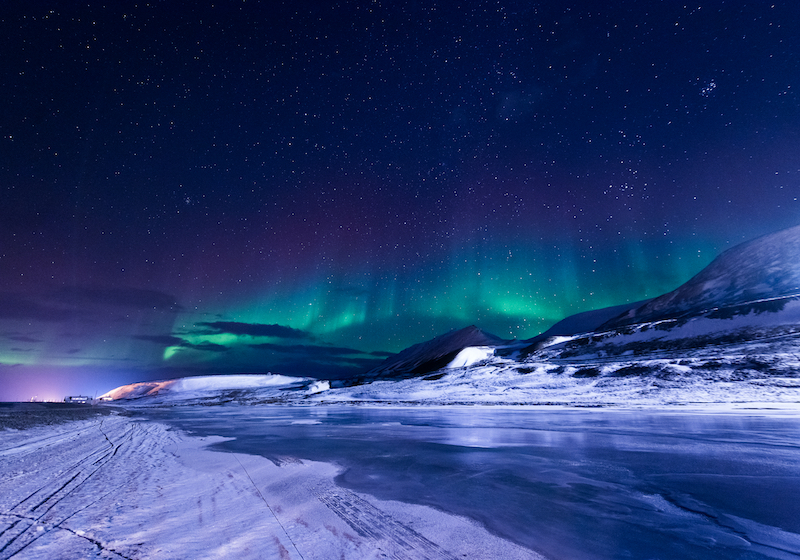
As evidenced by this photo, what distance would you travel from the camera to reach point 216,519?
5.46 metres

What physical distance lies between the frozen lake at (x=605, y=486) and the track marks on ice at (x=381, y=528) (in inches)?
12.3

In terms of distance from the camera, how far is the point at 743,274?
131m

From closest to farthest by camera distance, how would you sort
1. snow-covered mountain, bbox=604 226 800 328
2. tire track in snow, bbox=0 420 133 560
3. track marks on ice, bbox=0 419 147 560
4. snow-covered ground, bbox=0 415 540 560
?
snow-covered ground, bbox=0 415 540 560
tire track in snow, bbox=0 420 133 560
track marks on ice, bbox=0 419 147 560
snow-covered mountain, bbox=604 226 800 328

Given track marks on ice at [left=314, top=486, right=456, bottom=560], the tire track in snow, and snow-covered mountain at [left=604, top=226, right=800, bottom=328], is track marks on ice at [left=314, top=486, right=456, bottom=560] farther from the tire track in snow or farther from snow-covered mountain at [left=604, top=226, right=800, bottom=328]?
snow-covered mountain at [left=604, top=226, right=800, bottom=328]

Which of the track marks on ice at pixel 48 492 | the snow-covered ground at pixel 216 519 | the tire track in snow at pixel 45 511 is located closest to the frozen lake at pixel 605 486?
the snow-covered ground at pixel 216 519

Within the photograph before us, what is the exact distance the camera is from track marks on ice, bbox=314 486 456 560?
13.7 feet

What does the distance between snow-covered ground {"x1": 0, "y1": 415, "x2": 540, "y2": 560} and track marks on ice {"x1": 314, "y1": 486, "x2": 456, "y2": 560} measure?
0.5 inches

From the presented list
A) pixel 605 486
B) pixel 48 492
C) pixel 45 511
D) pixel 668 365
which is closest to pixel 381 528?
pixel 605 486

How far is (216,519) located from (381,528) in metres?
2.44

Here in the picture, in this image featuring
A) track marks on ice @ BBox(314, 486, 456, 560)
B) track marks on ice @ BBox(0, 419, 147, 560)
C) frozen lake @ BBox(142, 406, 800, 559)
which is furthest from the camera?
track marks on ice @ BBox(0, 419, 147, 560)

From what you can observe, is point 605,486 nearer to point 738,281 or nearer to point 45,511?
point 45,511

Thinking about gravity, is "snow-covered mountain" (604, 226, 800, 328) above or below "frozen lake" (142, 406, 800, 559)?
above

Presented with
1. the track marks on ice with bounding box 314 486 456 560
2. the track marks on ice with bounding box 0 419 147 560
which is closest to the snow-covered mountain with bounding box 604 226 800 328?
the track marks on ice with bounding box 314 486 456 560

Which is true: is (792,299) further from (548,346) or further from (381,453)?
(381,453)
